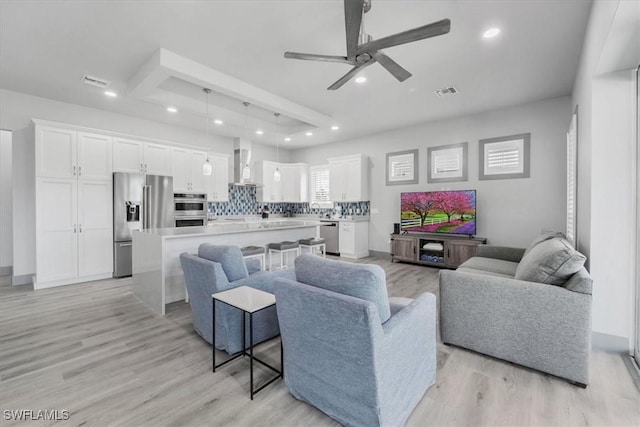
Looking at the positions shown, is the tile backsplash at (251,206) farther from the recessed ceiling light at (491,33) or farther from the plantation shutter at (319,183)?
the recessed ceiling light at (491,33)

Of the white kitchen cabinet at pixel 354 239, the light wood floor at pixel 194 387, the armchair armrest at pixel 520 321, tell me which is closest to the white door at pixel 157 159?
the light wood floor at pixel 194 387

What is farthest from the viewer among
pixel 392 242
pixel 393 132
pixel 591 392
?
pixel 393 132

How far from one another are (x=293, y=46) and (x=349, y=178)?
4.14 m

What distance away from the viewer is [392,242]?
20.0 ft

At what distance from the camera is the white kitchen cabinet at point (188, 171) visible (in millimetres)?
5742

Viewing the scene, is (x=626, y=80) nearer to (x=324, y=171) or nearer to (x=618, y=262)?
(x=618, y=262)

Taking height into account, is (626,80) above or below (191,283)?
above

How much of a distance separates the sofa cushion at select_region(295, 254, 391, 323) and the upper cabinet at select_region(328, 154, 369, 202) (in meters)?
5.33

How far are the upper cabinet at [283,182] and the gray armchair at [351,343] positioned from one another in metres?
6.26

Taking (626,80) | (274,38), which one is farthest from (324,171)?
(626,80)

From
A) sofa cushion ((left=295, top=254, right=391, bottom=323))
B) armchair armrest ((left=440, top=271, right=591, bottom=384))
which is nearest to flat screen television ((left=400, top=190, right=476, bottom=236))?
armchair armrest ((left=440, top=271, right=591, bottom=384))

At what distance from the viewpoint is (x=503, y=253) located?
3.81 meters

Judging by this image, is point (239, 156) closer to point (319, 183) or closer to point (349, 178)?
point (319, 183)

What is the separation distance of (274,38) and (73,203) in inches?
166
